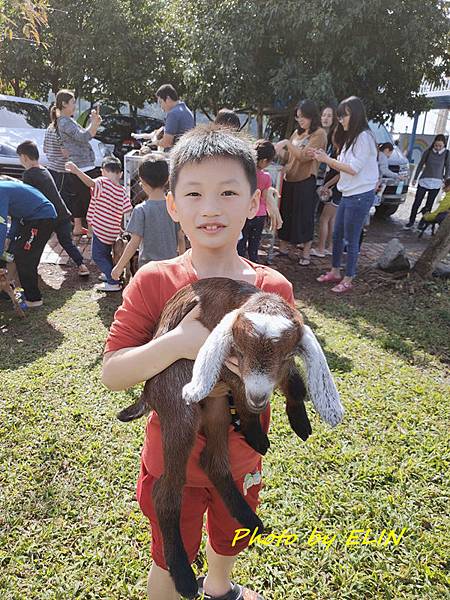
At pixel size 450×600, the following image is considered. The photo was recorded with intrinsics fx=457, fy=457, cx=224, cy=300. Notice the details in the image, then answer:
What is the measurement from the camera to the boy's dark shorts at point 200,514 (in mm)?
1623

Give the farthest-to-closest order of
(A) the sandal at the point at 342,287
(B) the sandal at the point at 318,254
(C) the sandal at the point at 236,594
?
(B) the sandal at the point at 318,254 → (A) the sandal at the point at 342,287 → (C) the sandal at the point at 236,594

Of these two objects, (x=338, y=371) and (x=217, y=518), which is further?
(x=338, y=371)

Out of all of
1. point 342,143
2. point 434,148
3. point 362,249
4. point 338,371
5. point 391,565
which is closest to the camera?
point 391,565

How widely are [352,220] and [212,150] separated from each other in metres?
4.62

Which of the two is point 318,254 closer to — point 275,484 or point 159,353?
point 275,484

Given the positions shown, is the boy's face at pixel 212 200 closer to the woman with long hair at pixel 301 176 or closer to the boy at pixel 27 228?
the boy at pixel 27 228

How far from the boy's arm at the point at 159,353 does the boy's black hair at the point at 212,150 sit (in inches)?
18.1

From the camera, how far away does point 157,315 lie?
155cm

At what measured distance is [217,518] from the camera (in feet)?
5.62

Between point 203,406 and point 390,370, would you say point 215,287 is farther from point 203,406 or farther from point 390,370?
point 390,370

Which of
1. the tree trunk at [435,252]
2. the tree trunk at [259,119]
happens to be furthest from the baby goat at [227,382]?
the tree trunk at [259,119]

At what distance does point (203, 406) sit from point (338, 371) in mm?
3008

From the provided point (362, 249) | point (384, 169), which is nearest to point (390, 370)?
point (362, 249)

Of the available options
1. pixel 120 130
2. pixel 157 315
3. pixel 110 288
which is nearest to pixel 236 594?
pixel 157 315
